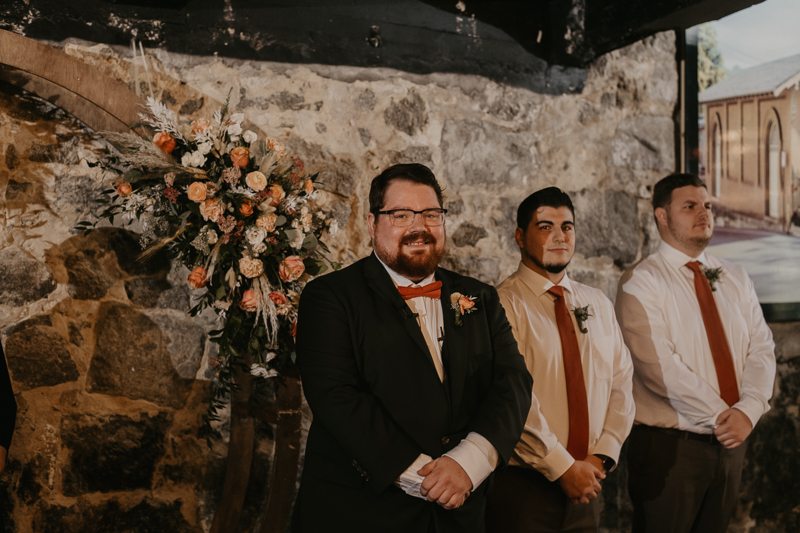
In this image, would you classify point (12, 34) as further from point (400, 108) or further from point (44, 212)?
point (400, 108)

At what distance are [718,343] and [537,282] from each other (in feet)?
3.04

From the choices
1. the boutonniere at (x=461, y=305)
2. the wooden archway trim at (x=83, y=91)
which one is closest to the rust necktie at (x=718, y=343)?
the boutonniere at (x=461, y=305)

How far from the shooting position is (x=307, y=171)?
2709mm

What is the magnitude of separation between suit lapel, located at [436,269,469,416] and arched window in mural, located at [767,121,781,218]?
2550 mm

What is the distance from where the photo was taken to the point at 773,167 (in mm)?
3348

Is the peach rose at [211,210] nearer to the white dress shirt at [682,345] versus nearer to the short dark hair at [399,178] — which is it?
the short dark hair at [399,178]

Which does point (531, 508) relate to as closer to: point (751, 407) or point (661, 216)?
point (751, 407)

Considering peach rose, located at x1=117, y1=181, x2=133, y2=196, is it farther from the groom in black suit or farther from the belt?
the belt

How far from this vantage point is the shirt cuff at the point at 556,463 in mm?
2012

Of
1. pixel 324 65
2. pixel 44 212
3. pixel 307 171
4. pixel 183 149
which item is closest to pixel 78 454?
pixel 44 212

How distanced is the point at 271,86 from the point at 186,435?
1.68m

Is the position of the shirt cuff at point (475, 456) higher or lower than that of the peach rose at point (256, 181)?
lower

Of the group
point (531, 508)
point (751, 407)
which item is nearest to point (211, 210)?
point (531, 508)

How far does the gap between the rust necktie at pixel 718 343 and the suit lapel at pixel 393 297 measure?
4.90ft
